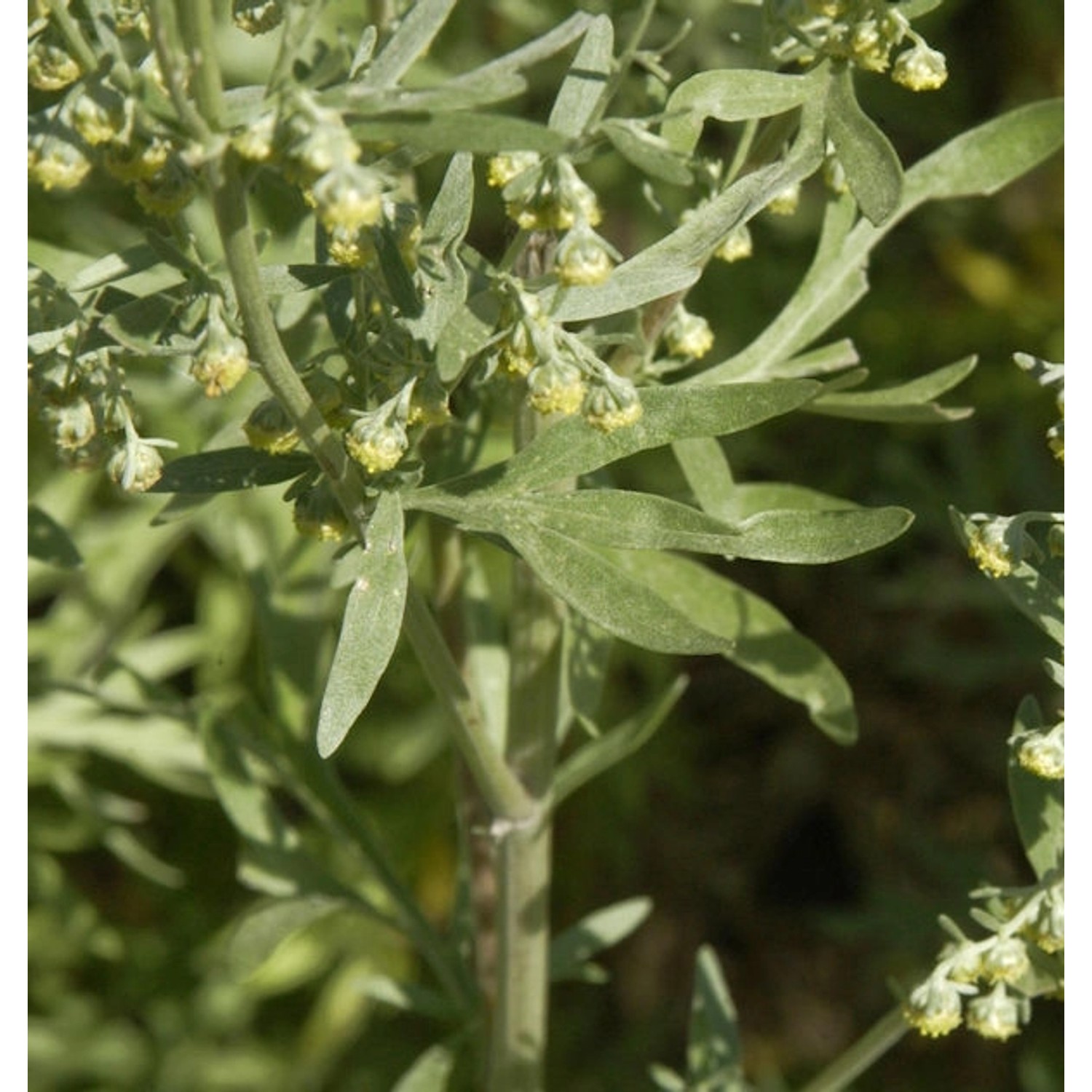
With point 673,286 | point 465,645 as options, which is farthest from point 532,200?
point 465,645

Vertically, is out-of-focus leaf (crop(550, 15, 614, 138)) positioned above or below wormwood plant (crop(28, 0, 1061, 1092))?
above

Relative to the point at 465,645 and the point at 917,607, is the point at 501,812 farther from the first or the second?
the point at 917,607

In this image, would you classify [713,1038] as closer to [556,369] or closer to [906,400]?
[906,400]

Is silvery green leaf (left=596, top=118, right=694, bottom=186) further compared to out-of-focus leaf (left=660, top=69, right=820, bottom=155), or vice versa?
out-of-focus leaf (left=660, top=69, right=820, bottom=155)

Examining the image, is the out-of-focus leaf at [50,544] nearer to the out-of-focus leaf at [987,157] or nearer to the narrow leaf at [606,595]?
the narrow leaf at [606,595]

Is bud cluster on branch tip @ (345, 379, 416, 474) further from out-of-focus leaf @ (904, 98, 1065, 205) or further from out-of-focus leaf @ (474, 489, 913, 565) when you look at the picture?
out-of-focus leaf @ (904, 98, 1065, 205)

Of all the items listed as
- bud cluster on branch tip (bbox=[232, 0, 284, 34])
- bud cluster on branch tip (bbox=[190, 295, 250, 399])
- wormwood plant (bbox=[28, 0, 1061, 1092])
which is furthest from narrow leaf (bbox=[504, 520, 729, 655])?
bud cluster on branch tip (bbox=[232, 0, 284, 34])

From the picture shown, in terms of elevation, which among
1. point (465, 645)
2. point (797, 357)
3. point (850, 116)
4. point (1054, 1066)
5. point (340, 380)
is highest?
point (850, 116)
